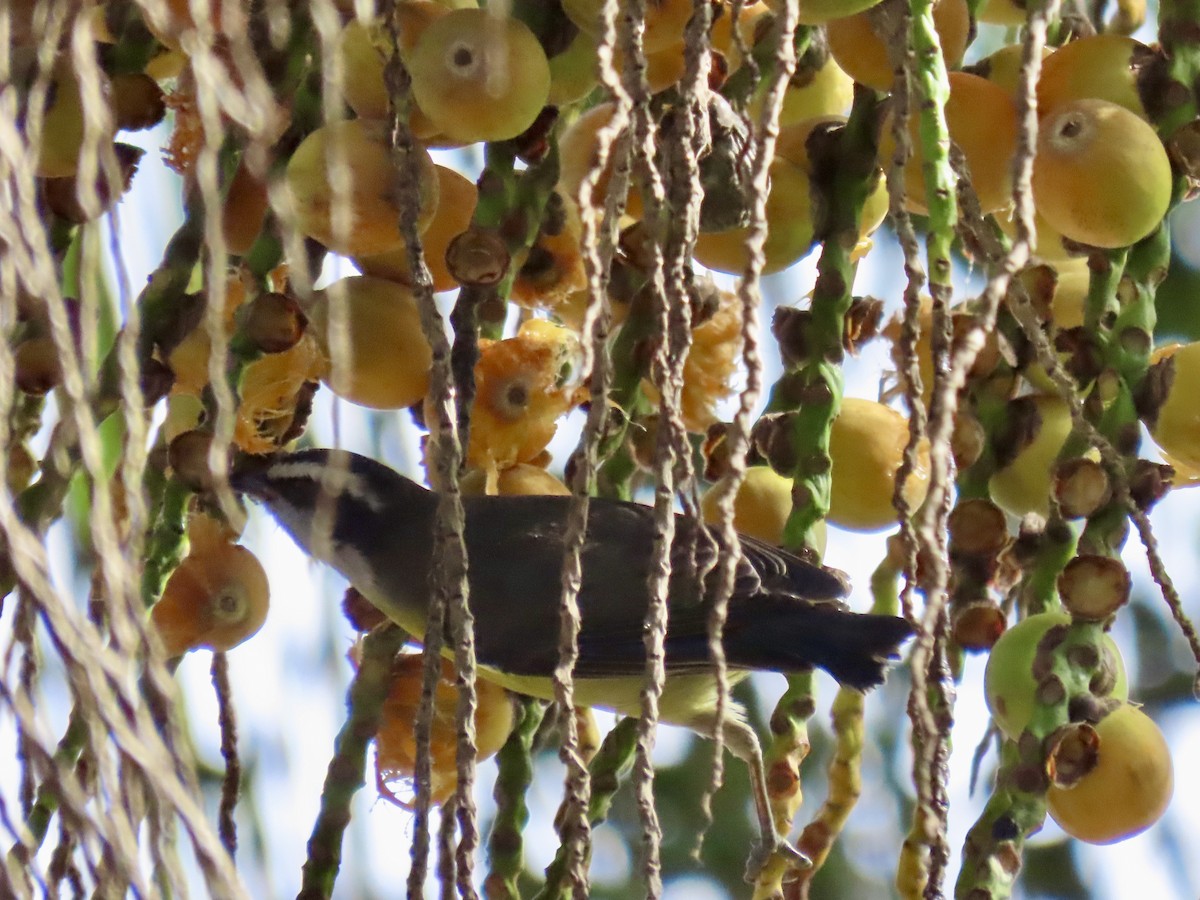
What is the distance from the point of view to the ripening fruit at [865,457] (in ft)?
3.28

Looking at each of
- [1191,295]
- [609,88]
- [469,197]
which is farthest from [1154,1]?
[609,88]

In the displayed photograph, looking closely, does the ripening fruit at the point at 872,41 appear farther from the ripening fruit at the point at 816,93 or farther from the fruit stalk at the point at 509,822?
the fruit stalk at the point at 509,822

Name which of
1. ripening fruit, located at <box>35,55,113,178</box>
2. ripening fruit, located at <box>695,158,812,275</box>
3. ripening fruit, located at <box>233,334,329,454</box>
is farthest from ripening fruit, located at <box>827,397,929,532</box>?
ripening fruit, located at <box>35,55,113,178</box>

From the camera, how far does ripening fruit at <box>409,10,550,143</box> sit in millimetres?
833

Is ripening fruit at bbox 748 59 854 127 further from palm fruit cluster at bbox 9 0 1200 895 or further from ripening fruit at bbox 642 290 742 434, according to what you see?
ripening fruit at bbox 642 290 742 434

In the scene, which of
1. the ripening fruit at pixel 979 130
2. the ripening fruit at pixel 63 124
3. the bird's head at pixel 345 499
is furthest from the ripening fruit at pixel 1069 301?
the bird's head at pixel 345 499

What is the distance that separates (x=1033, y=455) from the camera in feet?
3.22

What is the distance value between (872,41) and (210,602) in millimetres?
516

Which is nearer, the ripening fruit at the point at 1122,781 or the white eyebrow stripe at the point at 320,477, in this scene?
the ripening fruit at the point at 1122,781

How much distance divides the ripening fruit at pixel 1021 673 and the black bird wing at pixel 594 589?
271 millimetres

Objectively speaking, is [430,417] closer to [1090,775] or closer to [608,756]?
[608,756]

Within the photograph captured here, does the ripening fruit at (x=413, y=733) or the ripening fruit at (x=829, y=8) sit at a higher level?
the ripening fruit at (x=829, y=8)

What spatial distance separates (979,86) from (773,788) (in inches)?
17.1

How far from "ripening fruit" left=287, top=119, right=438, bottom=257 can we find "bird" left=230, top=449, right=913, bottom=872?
0.24m
